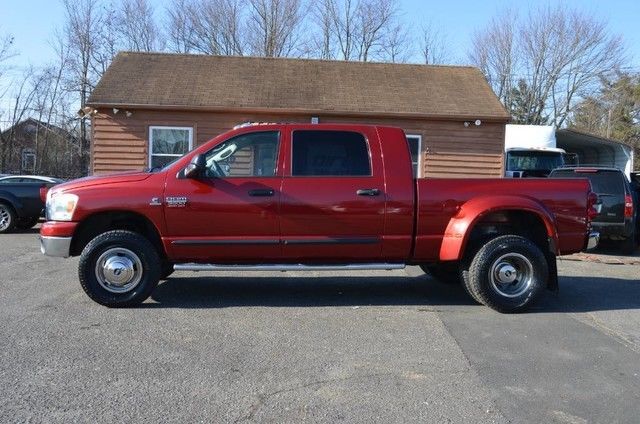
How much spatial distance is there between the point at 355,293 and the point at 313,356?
245 centimetres

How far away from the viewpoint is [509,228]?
676 cm

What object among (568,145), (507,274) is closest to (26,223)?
(507,274)

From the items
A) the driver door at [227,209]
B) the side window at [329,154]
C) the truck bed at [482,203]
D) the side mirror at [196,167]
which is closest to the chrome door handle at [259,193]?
the driver door at [227,209]

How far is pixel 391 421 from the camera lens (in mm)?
3623

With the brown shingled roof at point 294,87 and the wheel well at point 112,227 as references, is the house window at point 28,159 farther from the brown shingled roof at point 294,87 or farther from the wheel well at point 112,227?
the wheel well at point 112,227

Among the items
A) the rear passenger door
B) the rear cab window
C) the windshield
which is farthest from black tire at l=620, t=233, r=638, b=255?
the rear passenger door

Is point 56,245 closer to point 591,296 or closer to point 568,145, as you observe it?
point 591,296

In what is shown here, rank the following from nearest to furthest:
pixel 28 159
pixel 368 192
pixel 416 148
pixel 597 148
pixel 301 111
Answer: pixel 368 192 → pixel 301 111 → pixel 416 148 → pixel 597 148 → pixel 28 159

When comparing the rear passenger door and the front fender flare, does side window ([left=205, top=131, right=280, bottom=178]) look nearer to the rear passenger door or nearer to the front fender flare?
the rear passenger door

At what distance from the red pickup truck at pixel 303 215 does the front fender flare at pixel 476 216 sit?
0.04 feet

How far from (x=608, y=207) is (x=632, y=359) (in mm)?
6424

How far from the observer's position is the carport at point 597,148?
23.3 meters

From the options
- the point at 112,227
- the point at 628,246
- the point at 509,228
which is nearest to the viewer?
the point at 112,227

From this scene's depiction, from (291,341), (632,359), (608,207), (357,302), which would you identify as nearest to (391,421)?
(291,341)
